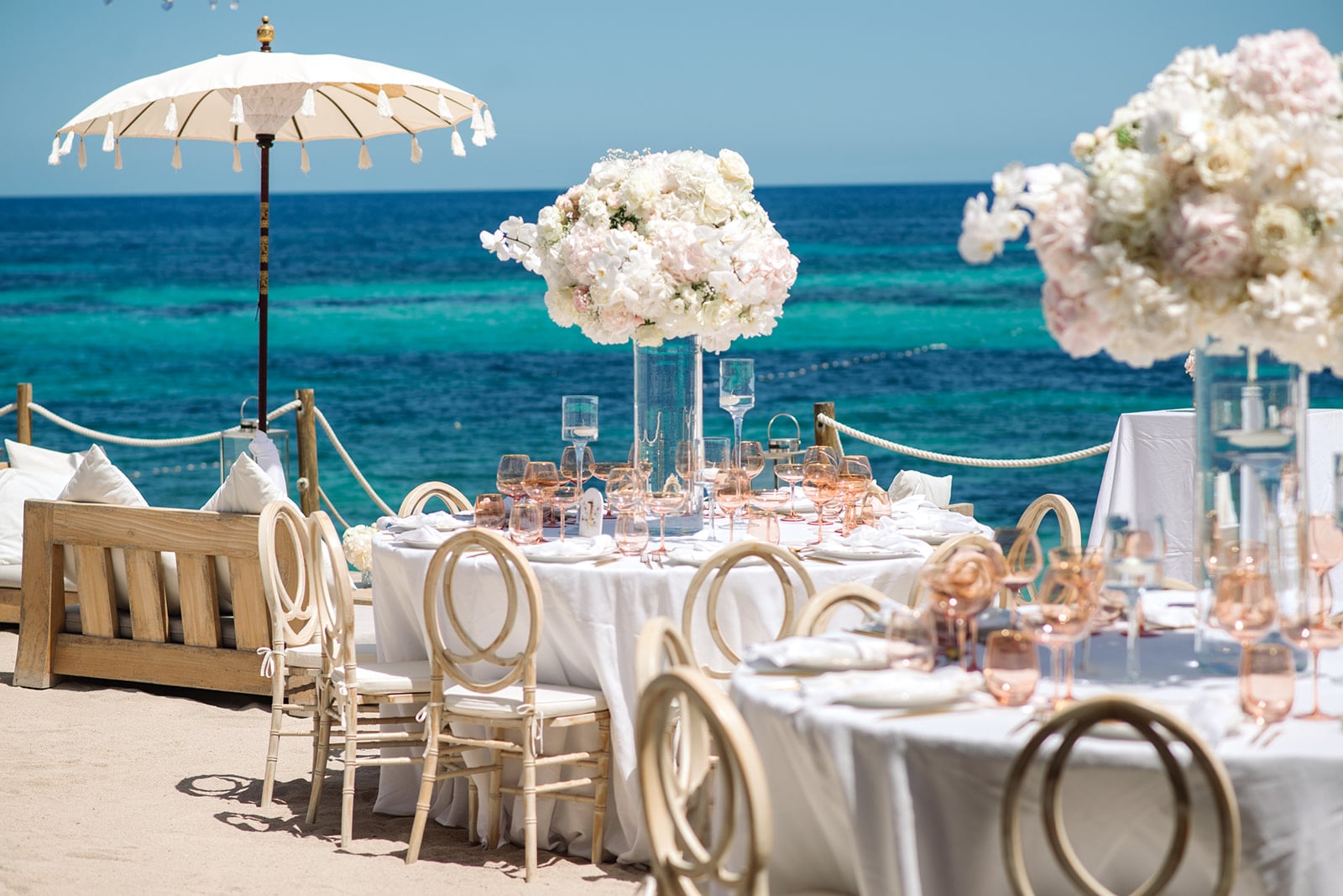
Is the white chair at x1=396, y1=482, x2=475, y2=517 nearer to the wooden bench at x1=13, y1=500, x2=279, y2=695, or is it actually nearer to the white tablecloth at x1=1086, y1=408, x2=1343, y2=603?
the wooden bench at x1=13, y1=500, x2=279, y2=695

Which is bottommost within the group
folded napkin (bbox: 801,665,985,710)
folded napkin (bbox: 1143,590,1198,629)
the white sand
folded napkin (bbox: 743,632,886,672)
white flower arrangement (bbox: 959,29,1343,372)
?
the white sand

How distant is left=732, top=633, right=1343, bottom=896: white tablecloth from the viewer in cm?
232

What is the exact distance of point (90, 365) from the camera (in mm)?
30672

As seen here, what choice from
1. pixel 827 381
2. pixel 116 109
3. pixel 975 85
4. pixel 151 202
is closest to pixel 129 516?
pixel 116 109

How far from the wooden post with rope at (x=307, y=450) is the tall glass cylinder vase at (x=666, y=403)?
156 inches

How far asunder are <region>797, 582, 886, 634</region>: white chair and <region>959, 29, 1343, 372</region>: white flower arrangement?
0.93 metres

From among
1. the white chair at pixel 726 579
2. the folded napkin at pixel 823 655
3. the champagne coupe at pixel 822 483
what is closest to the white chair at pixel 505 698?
the white chair at pixel 726 579

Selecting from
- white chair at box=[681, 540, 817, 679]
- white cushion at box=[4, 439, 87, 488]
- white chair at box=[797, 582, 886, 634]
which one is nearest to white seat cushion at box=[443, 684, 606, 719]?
white chair at box=[681, 540, 817, 679]

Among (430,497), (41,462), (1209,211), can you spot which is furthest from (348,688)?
(41,462)

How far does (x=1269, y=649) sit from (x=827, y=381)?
85.9 ft

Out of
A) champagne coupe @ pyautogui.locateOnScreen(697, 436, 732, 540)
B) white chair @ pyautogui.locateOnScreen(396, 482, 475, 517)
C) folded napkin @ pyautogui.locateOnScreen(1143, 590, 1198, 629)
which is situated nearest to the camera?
folded napkin @ pyautogui.locateOnScreen(1143, 590, 1198, 629)

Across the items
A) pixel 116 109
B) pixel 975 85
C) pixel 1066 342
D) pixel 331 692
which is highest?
pixel 975 85

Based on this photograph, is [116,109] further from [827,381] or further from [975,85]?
[975,85]

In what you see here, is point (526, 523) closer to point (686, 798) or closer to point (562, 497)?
point (562, 497)
